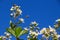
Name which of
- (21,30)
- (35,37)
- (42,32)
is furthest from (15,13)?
(42,32)

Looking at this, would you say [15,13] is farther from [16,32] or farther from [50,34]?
[50,34]

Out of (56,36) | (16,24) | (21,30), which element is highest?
(16,24)

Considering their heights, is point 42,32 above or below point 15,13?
below

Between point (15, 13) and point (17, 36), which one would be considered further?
point (15, 13)

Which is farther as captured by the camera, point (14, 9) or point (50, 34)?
point (14, 9)

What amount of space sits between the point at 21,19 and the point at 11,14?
1.02 feet

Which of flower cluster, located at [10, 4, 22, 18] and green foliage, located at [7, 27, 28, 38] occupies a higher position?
flower cluster, located at [10, 4, 22, 18]

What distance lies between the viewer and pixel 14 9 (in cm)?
575

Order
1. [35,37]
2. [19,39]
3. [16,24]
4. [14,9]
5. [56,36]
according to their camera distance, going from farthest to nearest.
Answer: [14,9], [16,24], [19,39], [35,37], [56,36]

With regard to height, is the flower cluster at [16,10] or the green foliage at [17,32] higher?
the flower cluster at [16,10]

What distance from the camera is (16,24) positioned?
5.30m

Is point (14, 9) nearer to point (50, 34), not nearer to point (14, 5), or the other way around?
point (14, 5)

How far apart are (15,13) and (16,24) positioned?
42cm

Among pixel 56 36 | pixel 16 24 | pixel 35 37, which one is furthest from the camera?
pixel 16 24
